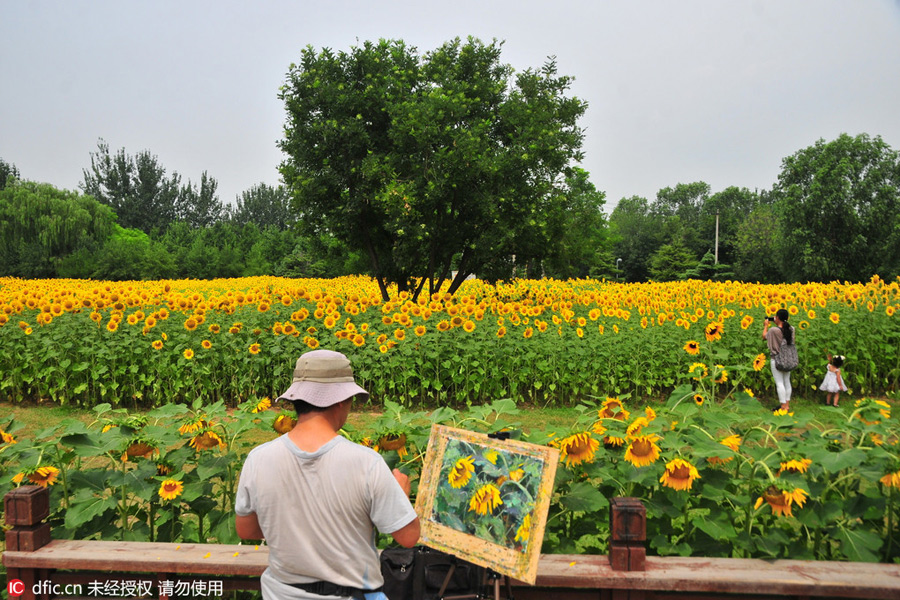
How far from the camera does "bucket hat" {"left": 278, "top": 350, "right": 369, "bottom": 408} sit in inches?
77.7

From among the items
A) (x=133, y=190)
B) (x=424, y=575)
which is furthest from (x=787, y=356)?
(x=133, y=190)

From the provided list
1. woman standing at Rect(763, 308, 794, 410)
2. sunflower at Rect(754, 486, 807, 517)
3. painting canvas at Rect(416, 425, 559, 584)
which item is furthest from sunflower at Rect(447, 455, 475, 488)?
woman standing at Rect(763, 308, 794, 410)

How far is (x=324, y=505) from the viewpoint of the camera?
194 cm

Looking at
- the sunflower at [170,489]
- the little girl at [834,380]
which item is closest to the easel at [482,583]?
the sunflower at [170,489]

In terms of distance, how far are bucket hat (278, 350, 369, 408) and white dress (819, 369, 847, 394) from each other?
27.8 feet

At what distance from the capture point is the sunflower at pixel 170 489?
278 centimetres

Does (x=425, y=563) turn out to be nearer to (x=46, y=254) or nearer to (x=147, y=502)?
(x=147, y=502)

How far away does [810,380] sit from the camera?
9484 mm

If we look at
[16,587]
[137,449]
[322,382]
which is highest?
[322,382]

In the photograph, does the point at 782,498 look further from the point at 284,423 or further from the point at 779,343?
Answer: the point at 779,343

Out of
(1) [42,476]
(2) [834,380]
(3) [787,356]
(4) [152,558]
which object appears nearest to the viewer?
(4) [152,558]

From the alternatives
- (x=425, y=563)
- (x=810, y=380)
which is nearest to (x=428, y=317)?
(x=810, y=380)

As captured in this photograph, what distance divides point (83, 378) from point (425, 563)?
323 inches

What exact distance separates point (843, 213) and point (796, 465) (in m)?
47.9
